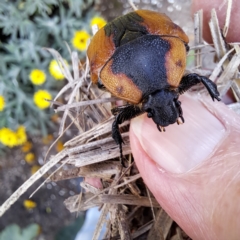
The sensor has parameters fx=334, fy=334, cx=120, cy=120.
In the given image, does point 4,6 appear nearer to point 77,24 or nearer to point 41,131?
point 77,24

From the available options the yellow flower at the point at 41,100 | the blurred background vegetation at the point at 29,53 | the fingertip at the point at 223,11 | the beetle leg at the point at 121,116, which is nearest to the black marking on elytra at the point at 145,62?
the beetle leg at the point at 121,116

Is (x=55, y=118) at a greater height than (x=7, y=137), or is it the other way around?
(x=7, y=137)

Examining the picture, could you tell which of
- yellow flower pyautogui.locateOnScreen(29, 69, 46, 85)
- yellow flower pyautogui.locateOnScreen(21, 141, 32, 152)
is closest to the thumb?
yellow flower pyautogui.locateOnScreen(29, 69, 46, 85)

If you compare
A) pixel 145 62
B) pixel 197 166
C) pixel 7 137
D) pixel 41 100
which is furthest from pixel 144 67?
pixel 7 137

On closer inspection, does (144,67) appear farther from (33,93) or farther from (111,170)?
(33,93)

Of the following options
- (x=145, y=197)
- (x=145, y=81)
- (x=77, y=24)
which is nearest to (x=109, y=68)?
(x=145, y=81)

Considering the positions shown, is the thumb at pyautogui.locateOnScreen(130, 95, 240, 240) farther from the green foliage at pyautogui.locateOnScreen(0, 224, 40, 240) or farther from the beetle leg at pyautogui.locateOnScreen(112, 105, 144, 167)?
the green foliage at pyautogui.locateOnScreen(0, 224, 40, 240)
